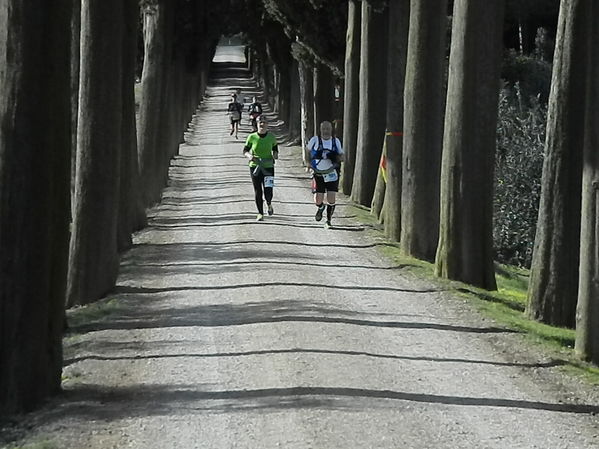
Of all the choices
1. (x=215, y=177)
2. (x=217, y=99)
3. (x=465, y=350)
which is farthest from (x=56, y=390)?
(x=217, y=99)

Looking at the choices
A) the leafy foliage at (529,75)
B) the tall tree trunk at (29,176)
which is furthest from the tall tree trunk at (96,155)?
the leafy foliage at (529,75)

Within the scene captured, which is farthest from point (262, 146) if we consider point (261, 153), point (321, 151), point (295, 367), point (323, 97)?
point (323, 97)

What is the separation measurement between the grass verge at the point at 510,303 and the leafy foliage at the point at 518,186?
6.39 feet

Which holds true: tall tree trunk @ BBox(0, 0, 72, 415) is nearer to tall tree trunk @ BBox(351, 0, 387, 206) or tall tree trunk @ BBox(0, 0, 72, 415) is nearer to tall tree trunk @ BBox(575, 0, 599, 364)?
tall tree trunk @ BBox(575, 0, 599, 364)

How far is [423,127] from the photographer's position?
787 inches

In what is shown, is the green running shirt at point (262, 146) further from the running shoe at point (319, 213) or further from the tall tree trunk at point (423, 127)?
the tall tree trunk at point (423, 127)

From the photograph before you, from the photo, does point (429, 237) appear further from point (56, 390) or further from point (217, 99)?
point (217, 99)

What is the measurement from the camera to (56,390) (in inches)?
425

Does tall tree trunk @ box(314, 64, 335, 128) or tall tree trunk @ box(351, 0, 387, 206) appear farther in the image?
tall tree trunk @ box(314, 64, 335, 128)

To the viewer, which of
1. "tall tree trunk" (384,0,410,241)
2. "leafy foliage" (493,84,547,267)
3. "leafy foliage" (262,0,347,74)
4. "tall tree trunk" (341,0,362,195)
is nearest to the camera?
"tall tree trunk" (384,0,410,241)

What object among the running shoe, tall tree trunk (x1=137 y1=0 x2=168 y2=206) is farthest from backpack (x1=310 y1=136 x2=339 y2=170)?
tall tree trunk (x1=137 y1=0 x2=168 y2=206)

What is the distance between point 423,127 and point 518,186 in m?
5.61

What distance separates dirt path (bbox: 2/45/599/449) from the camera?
9523mm

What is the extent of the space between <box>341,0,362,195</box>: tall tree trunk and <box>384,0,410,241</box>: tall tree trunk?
4449mm
